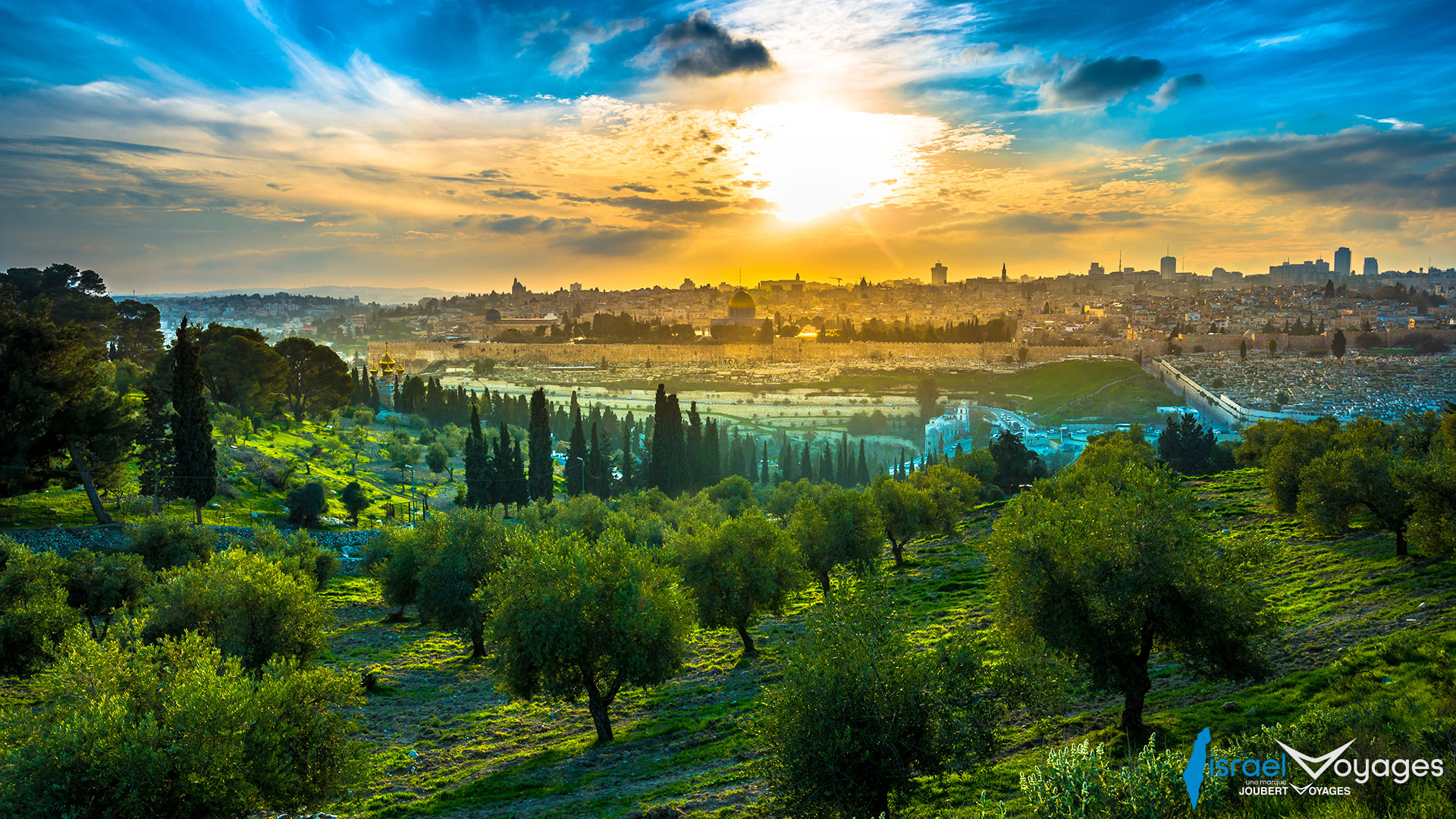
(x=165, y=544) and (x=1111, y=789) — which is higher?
(x=1111, y=789)

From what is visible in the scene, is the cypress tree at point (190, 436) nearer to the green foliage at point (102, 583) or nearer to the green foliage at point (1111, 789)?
the green foliage at point (102, 583)

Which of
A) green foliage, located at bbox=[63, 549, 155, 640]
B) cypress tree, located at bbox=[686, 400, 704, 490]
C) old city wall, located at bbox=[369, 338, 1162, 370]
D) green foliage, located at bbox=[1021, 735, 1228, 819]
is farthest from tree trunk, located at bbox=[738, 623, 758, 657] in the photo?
old city wall, located at bbox=[369, 338, 1162, 370]

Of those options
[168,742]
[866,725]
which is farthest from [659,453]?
[866,725]

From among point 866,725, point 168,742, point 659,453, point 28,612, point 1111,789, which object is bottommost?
point 659,453

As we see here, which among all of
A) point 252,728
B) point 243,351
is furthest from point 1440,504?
point 243,351

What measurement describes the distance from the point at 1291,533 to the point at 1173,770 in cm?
3641

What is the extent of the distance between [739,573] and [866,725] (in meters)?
18.5

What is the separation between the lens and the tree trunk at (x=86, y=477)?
133 ft

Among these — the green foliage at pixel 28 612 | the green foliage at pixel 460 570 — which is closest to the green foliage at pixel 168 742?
the green foliage at pixel 28 612

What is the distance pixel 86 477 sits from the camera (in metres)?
40.8

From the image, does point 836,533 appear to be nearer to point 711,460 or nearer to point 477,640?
point 477,640

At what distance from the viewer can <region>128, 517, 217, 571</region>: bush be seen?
35.6 m

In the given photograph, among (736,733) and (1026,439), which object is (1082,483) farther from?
(1026,439)

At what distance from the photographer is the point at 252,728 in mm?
13961
